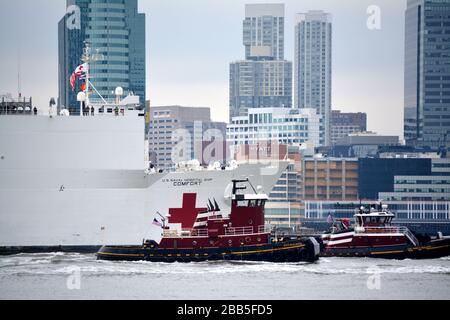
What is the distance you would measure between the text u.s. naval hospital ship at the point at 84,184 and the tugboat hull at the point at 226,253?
306 cm

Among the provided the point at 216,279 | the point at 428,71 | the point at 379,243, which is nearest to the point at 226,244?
the point at 216,279

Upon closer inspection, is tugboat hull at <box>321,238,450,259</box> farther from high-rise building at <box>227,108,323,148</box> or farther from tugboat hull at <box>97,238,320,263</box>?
high-rise building at <box>227,108,323,148</box>

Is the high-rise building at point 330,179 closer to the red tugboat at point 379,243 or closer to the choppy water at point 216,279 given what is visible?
the red tugboat at point 379,243

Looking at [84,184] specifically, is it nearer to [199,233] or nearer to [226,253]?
[199,233]

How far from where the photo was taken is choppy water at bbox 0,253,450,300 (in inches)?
2080

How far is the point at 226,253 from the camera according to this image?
6247 cm

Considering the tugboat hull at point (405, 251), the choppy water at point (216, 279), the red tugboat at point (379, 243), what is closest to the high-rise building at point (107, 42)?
the red tugboat at point (379, 243)

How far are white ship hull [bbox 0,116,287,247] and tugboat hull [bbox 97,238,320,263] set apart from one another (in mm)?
3036

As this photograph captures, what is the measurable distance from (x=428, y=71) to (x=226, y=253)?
388ft

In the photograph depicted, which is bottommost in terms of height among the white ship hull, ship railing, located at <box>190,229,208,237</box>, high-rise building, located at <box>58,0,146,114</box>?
ship railing, located at <box>190,229,208,237</box>

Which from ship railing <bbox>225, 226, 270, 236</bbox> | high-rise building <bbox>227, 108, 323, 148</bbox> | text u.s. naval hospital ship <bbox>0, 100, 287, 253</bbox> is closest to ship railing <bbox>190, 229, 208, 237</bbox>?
ship railing <bbox>225, 226, 270, 236</bbox>

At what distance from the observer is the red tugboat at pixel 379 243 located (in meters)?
67.5
